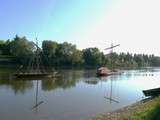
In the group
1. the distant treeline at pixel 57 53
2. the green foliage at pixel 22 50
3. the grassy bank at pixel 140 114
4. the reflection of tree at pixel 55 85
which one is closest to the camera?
the grassy bank at pixel 140 114

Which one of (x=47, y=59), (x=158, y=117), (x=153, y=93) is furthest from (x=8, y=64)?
(x=158, y=117)

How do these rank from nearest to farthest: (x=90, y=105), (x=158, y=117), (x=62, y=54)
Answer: (x=158, y=117), (x=90, y=105), (x=62, y=54)

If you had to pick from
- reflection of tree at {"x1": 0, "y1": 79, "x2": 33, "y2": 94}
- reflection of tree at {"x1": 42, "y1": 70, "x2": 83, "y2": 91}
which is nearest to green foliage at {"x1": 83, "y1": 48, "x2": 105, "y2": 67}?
reflection of tree at {"x1": 42, "y1": 70, "x2": 83, "y2": 91}

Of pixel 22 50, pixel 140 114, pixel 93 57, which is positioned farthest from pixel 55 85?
pixel 93 57

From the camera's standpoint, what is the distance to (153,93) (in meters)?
34.5

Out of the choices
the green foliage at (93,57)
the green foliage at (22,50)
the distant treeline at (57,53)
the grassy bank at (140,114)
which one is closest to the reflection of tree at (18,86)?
the grassy bank at (140,114)

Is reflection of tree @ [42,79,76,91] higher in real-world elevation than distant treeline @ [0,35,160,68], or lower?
lower

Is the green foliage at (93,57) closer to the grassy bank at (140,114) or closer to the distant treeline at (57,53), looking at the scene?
the distant treeline at (57,53)

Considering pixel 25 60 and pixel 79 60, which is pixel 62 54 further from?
pixel 25 60

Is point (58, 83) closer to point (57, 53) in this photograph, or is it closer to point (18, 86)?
point (18, 86)

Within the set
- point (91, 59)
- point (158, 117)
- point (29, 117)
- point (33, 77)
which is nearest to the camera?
point (158, 117)

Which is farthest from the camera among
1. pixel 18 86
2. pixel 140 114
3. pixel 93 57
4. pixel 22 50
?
pixel 93 57

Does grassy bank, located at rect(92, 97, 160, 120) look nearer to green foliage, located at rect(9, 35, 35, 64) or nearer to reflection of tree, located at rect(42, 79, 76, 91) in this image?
reflection of tree, located at rect(42, 79, 76, 91)

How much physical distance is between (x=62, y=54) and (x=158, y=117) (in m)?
124
